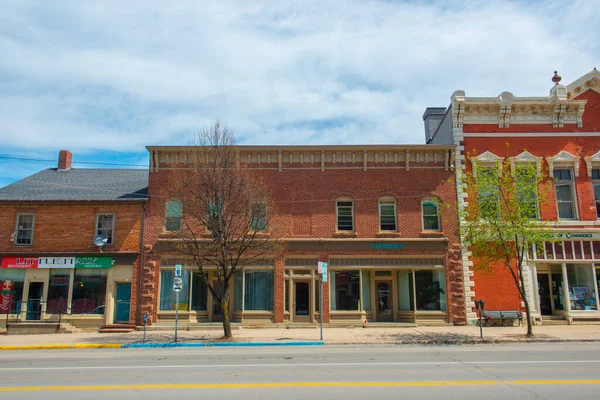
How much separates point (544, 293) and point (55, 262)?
22.8m

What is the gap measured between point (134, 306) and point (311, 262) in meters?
8.28

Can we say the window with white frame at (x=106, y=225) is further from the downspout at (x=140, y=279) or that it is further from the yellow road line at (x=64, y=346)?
the yellow road line at (x=64, y=346)

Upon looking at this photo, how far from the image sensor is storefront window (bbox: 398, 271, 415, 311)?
857 inches

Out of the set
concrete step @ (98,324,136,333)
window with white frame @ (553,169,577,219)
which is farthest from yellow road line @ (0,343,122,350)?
window with white frame @ (553,169,577,219)

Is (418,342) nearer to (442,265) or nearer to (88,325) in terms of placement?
(442,265)

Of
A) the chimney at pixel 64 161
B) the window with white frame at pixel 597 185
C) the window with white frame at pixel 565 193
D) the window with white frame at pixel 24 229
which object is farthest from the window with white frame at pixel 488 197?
the chimney at pixel 64 161

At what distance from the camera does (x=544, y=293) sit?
2238cm

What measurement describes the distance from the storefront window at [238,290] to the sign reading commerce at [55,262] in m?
5.77

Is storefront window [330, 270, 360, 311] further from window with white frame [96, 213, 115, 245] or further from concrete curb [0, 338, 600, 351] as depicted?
window with white frame [96, 213, 115, 245]

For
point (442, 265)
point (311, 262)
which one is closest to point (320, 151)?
point (311, 262)

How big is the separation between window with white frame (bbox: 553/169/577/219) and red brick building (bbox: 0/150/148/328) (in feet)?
64.7

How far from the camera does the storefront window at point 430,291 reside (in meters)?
21.6

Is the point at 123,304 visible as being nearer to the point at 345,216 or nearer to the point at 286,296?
the point at 286,296

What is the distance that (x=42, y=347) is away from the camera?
1659 centimetres
